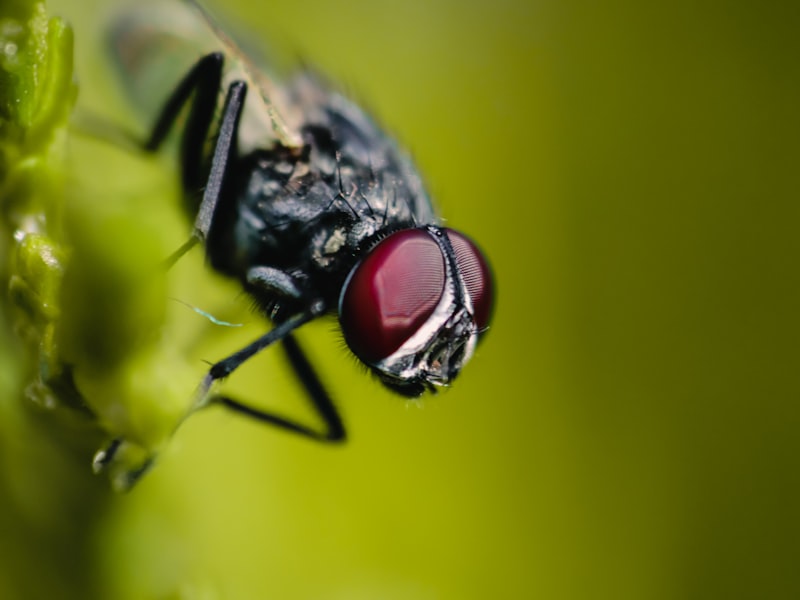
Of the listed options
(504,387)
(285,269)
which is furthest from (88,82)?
(504,387)

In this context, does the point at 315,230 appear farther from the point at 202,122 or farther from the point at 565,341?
the point at 565,341

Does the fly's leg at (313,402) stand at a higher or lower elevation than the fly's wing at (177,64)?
lower

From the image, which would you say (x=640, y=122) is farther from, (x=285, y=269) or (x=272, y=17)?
(x=285, y=269)

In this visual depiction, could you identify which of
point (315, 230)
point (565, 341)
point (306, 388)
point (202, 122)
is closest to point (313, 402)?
point (306, 388)

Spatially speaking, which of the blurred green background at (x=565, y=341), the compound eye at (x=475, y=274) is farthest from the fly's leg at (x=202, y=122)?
the compound eye at (x=475, y=274)

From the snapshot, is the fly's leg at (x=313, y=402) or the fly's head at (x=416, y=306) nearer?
the fly's head at (x=416, y=306)

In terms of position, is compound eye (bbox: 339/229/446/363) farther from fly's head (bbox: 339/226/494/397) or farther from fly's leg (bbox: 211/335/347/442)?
fly's leg (bbox: 211/335/347/442)

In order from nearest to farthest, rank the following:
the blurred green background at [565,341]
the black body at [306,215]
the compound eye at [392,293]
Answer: the compound eye at [392,293], the black body at [306,215], the blurred green background at [565,341]

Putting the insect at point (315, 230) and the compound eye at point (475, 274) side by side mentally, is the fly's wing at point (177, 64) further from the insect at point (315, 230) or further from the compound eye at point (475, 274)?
the compound eye at point (475, 274)
